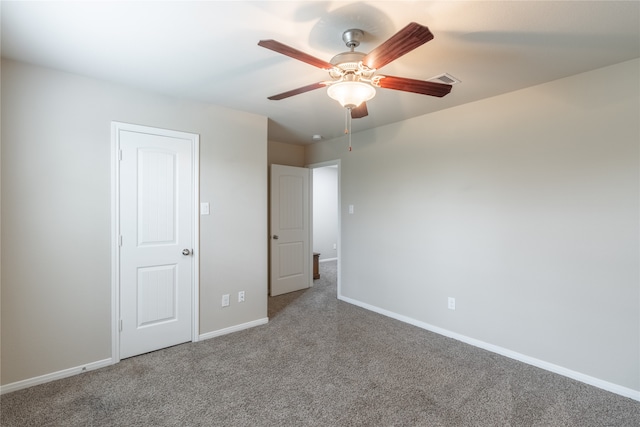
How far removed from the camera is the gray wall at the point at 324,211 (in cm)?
712

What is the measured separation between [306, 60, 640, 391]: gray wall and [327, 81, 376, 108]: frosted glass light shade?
72.3 inches

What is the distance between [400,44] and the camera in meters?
1.33

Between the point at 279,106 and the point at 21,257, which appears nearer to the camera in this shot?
the point at 21,257

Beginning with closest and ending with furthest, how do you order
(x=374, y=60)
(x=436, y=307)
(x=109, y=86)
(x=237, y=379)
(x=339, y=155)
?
(x=374, y=60)
(x=237, y=379)
(x=109, y=86)
(x=436, y=307)
(x=339, y=155)

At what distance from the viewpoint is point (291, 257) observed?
4.76 m

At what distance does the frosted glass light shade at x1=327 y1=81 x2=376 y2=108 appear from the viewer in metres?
1.63

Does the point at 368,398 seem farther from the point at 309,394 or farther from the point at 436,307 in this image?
the point at 436,307

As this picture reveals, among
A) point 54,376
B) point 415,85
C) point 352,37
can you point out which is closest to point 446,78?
point 415,85

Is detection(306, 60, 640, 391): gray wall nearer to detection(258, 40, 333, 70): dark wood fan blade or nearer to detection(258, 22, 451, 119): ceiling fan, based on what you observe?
detection(258, 22, 451, 119): ceiling fan

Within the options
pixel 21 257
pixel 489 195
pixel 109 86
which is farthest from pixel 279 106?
pixel 21 257

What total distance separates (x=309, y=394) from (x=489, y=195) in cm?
238

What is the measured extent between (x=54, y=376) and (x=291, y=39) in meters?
3.06

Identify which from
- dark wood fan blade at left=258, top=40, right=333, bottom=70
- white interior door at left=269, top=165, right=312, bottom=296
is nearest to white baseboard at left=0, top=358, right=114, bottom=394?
white interior door at left=269, top=165, right=312, bottom=296

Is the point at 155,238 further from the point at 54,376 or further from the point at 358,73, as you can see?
the point at 358,73
